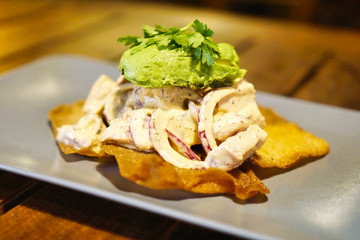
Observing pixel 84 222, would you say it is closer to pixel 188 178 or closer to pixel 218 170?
pixel 188 178

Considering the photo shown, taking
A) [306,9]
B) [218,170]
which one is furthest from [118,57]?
[306,9]

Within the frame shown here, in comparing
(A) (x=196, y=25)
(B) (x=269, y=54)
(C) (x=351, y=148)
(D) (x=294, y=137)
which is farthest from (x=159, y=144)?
(B) (x=269, y=54)

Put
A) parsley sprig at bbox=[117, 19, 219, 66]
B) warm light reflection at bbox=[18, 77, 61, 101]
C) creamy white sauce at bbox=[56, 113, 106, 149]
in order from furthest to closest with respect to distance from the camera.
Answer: warm light reflection at bbox=[18, 77, 61, 101], creamy white sauce at bbox=[56, 113, 106, 149], parsley sprig at bbox=[117, 19, 219, 66]

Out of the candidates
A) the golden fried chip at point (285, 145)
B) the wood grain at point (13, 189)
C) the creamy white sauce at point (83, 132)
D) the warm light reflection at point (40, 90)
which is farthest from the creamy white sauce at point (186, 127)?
the warm light reflection at point (40, 90)

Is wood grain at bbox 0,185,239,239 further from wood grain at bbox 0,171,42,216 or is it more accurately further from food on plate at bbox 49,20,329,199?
food on plate at bbox 49,20,329,199

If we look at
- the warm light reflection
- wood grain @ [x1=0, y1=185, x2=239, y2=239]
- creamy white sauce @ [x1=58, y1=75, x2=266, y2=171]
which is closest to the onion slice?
creamy white sauce @ [x1=58, y1=75, x2=266, y2=171]

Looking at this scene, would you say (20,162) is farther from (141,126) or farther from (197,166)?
(197,166)

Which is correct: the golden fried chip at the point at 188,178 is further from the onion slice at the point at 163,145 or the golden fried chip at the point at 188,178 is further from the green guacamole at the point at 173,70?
the green guacamole at the point at 173,70
